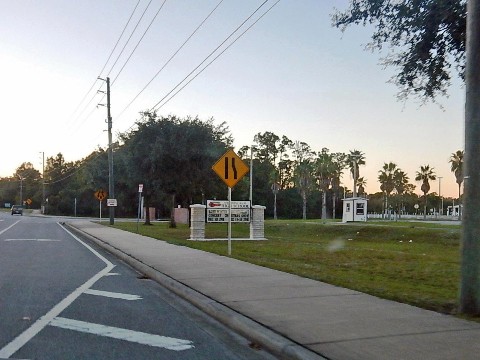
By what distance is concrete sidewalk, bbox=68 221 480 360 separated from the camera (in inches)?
267

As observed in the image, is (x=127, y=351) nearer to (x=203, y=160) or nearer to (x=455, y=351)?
(x=455, y=351)

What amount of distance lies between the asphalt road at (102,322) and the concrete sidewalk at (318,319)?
0.31 metres

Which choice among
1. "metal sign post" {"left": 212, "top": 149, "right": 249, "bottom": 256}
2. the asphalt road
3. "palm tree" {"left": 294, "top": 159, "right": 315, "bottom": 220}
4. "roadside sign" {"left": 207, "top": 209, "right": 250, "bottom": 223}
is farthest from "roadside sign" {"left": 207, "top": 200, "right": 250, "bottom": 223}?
"palm tree" {"left": 294, "top": 159, "right": 315, "bottom": 220}

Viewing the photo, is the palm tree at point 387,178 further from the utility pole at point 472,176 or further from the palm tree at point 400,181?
the utility pole at point 472,176

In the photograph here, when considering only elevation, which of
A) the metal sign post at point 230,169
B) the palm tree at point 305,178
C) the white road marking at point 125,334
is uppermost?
the palm tree at point 305,178

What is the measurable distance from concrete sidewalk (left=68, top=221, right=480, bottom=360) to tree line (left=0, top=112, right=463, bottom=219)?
27.9 metres

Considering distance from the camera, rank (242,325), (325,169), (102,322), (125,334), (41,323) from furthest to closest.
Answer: (325,169) → (102,322) → (41,323) → (242,325) → (125,334)

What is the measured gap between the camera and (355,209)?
5450 cm

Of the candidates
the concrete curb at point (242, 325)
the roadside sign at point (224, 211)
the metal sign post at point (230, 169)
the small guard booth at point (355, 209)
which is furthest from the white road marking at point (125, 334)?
the small guard booth at point (355, 209)

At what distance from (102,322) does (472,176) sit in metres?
5.67

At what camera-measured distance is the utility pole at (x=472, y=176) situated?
344 inches

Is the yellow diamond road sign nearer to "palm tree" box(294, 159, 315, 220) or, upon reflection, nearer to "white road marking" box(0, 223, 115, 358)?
"white road marking" box(0, 223, 115, 358)

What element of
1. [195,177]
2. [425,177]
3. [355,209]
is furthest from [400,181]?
[195,177]

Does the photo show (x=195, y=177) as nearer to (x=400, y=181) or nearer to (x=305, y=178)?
(x=305, y=178)
